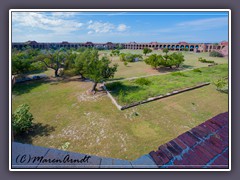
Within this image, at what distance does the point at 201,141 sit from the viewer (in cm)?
364

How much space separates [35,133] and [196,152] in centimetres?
791

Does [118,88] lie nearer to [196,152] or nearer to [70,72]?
[70,72]

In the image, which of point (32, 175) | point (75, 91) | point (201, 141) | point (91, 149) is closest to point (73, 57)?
point (75, 91)

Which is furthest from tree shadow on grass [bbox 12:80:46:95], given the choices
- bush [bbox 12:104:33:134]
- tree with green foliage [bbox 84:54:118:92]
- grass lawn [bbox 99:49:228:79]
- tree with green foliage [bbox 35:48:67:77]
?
grass lawn [bbox 99:49:228:79]

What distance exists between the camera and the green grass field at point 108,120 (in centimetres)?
725

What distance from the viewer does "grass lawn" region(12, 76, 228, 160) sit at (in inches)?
285

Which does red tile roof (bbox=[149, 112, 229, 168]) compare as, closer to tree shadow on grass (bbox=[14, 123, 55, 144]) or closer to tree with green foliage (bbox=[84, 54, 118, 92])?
tree shadow on grass (bbox=[14, 123, 55, 144])

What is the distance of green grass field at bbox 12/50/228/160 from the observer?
23.8ft

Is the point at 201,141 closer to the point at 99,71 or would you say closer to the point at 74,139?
the point at 74,139

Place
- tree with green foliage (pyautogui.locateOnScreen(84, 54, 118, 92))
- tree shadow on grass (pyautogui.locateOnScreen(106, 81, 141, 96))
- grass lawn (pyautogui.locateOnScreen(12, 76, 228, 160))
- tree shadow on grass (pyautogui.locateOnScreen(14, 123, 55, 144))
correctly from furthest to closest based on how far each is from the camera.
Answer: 1. tree shadow on grass (pyautogui.locateOnScreen(106, 81, 141, 96))
2. tree with green foliage (pyautogui.locateOnScreen(84, 54, 118, 92))
3. tree shadow on grass (pyautogui.locateOnScreen(14, 123, 55, 144))
4. grass lawn (pyautogui.locateOnScreen(12, 76, 228, 160))

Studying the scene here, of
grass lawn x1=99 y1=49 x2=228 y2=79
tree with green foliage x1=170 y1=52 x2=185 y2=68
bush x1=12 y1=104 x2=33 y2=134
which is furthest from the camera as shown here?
tree with green foliage x1=170 y1=52 x2=185 y2=68

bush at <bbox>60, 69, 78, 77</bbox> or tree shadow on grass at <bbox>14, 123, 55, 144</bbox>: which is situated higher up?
bush at <bbox>60, 69, 78, 77</bbox>

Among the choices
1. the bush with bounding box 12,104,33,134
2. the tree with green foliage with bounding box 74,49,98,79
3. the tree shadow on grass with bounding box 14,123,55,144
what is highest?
the tree with green foliage with bounding box 74,49,98,79

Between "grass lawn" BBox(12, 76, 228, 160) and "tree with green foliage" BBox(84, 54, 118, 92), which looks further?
"tree with green foliage" BBox(84, 54, 118, 92)
